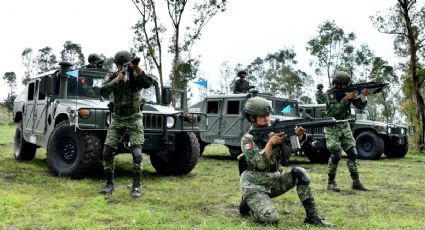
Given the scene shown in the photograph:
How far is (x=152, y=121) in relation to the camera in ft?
21.4

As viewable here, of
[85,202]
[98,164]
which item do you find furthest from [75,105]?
[85,202]

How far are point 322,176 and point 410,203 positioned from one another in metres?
2.59

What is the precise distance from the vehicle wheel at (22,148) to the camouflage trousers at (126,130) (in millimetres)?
3931

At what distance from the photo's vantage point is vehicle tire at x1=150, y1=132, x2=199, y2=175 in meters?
7.17

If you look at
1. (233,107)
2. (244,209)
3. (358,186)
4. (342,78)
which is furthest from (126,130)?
(233,107)

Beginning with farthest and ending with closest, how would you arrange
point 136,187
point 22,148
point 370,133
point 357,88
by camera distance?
point 370,133 < point 22,148 < point 357,88 < point 136,187

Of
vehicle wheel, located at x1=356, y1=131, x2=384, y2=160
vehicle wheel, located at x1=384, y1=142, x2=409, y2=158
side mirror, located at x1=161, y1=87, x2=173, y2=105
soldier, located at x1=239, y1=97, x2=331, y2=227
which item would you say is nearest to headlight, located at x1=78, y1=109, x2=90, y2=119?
side mirror, located at x1=161, y1=87, x2=173, y2=105

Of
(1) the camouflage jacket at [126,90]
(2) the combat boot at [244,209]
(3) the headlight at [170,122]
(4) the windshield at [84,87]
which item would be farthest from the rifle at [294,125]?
(4) the windshield at [84,87]

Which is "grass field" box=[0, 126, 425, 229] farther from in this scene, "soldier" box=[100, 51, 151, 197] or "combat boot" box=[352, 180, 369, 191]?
"soldier" box=[100, 51, 151, 197]

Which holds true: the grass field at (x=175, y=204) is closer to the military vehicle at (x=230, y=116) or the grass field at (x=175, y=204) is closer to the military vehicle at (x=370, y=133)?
the military vehicle at (x=230, y=116)

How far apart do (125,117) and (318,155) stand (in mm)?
6710

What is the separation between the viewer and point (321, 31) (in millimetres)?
32562

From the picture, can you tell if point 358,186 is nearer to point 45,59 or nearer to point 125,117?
point 125,117

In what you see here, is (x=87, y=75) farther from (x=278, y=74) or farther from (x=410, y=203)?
(x=278, y=74)
